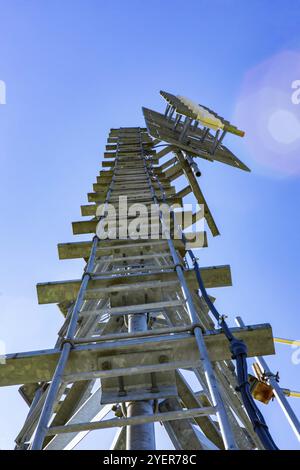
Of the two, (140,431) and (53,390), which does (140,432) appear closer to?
(140,431)

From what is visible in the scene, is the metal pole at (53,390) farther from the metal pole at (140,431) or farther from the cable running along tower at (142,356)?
the metal pole at (140,431)

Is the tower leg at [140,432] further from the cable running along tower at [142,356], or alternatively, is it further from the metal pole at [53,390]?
the metal pole at [53,390]

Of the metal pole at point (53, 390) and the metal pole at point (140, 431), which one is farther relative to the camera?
the metal pole at point (140, 431)

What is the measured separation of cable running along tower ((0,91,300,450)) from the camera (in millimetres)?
2854

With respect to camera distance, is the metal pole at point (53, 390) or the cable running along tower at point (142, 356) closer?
the metal pole at point (53, 390)

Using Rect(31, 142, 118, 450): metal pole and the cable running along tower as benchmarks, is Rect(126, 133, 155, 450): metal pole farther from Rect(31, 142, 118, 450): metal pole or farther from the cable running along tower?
Rect(31, 142, 118, 450): metal pole

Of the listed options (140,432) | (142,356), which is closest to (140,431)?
(140,432)

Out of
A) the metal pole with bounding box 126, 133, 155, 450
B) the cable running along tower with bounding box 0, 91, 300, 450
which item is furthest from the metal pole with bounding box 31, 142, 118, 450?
the metal pole with bounding box 126, 133, 155, 450

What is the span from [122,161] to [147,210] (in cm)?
416

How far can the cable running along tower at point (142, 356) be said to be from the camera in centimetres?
285

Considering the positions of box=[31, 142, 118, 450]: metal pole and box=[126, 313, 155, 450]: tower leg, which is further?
box=[126, 313, 155, 450]: tower leg

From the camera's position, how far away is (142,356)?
3121 mm

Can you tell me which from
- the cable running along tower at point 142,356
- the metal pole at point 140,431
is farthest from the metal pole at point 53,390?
the metal pole at point 140,431
